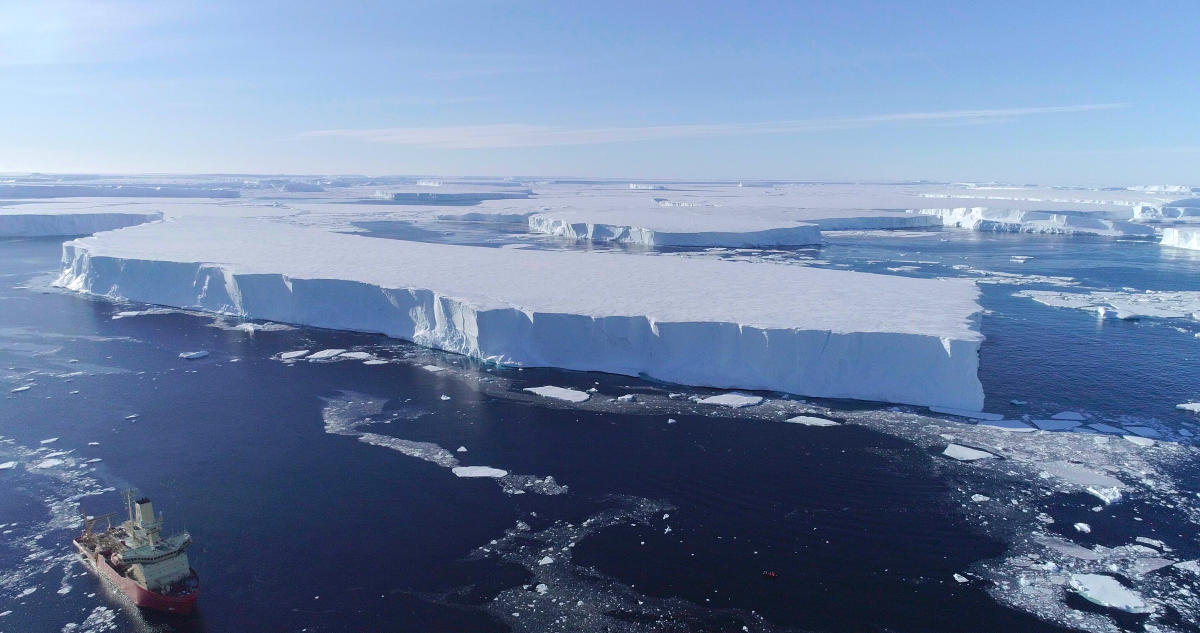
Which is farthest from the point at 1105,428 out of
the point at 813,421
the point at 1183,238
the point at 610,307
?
the point at 1183,238

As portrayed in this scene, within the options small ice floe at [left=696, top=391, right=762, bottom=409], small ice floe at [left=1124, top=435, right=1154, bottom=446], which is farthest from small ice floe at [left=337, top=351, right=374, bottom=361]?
small ice floe at [left=1124, top=435, right=1154, bottom=446]

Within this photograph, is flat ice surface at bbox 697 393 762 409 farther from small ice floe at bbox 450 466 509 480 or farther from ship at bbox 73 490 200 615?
ship at bbox 73 490 200 615

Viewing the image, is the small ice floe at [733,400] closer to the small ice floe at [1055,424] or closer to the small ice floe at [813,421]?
the small ice floe at [813,421]

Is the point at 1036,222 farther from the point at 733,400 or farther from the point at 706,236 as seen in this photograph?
the point at 733,400

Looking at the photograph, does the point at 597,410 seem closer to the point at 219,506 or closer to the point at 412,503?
the point at 412,503

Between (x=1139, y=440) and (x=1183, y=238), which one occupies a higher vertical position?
(x=1183, y=238)

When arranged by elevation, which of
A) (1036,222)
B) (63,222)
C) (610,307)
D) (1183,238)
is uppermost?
(1036,222)

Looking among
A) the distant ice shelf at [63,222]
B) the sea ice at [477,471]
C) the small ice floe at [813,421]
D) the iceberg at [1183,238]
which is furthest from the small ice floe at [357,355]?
the iceberg at [1183,238]
